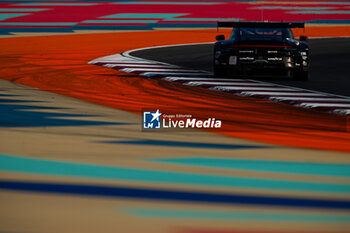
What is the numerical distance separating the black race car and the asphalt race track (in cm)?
33

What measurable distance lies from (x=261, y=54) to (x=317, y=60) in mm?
7463

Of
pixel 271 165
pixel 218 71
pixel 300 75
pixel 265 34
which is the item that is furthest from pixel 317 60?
pixel 271 165

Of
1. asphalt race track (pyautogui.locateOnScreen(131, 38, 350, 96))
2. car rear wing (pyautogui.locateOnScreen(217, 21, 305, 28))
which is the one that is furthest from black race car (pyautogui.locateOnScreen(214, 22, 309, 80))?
asphalt race track (pyautogui.locateOnScreen(131, 38, 350, 96))

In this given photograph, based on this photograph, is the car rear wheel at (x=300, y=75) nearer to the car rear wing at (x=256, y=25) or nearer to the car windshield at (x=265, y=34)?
the car windshield at (x=265, y=34)

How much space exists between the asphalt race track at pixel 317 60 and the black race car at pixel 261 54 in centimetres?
33

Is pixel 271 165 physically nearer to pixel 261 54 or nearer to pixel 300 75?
pixel 261 54

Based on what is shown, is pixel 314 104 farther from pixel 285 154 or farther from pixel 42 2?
pixel 42 2

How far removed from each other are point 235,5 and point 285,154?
5302 cm

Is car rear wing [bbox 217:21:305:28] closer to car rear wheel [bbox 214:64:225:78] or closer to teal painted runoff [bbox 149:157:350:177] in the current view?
car rear wheel [bbox 214:64:225:78]

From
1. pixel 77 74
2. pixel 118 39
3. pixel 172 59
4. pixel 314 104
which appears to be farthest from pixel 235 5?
pixel 314 104

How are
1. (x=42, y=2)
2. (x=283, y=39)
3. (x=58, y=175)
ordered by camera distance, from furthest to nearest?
1. (x=42, y=2)
2. (x=283, y=39)
3. (x=58, y=175)

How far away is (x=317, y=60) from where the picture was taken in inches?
963

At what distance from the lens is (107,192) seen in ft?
22.6

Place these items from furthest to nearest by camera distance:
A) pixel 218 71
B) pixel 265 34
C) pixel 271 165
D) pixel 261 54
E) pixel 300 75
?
pixel 265 34 < pixel 218 71 < pixel 300 75 < pixel 261 54 < pixel 271 165
